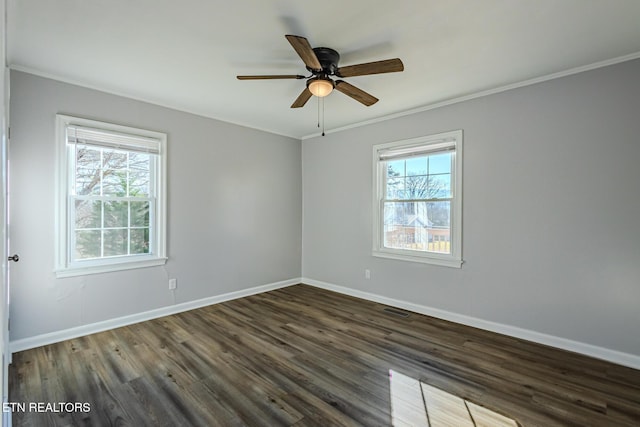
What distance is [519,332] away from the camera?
3297 mm

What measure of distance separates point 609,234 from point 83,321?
16.8 ft

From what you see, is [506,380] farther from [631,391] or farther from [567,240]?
[567,240]

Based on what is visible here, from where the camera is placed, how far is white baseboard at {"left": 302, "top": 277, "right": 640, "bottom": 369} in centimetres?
278

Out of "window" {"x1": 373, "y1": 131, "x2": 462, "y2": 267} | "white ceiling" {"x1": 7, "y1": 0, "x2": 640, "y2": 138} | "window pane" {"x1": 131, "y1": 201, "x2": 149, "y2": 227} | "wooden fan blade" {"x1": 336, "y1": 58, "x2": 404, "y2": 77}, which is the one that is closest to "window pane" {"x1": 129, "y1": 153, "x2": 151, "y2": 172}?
"window pane" {"x1": 131, "y1": 201, "x2": 149, "y2": 227}

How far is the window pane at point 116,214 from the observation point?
3.52 m

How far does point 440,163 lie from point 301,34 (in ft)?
7.62

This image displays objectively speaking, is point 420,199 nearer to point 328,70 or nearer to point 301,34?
point 328,70

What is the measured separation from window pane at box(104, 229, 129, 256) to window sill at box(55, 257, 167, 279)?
155mm

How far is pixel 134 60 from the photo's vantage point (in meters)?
2.83

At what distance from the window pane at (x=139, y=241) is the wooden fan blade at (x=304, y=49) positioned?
2804 mm

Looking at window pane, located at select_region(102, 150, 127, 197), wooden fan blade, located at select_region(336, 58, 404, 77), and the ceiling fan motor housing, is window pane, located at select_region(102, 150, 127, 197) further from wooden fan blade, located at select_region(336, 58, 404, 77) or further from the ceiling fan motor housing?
wooden fan blade, located at select_region(336, 58, 404, 77)

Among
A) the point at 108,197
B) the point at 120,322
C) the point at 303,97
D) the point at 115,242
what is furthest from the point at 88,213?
the point at 303,97

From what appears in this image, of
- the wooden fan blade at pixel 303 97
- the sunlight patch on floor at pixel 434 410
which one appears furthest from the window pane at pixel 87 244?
the sunlight patch on floor at pixel 434 410

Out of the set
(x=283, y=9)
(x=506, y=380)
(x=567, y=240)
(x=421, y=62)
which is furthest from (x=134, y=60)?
(x=567, y=240)
